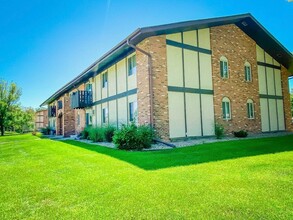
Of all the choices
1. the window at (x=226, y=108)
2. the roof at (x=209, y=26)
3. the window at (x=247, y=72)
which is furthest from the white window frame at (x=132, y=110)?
the window at (x=247, y=72)

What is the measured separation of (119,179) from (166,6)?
10.2 meters

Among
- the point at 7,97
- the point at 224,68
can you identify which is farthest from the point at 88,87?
the point at 7,97

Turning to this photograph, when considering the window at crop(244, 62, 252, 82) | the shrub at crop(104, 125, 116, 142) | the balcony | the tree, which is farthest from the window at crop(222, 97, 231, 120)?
the tree

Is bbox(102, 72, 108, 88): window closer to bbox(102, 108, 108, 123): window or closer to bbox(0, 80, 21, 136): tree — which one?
bbox(102, 108, 108, 123): window

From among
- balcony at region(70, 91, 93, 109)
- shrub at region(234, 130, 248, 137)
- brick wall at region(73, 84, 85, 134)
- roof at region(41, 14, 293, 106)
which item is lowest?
shrub at region(234, 130, 248, 137)

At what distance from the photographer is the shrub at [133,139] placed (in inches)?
406

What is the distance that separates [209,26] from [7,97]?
1578 inches

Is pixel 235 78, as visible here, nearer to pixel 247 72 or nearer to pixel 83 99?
pixel 247 72

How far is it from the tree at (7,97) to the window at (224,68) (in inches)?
1500

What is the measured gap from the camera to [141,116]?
12.6 metres

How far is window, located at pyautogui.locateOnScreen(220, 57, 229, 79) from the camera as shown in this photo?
1572cm

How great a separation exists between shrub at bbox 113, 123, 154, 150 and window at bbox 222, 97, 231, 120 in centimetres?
715

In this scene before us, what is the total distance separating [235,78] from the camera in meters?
16.3

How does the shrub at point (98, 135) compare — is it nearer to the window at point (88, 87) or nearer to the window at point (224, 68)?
the window at point (88, 87)
